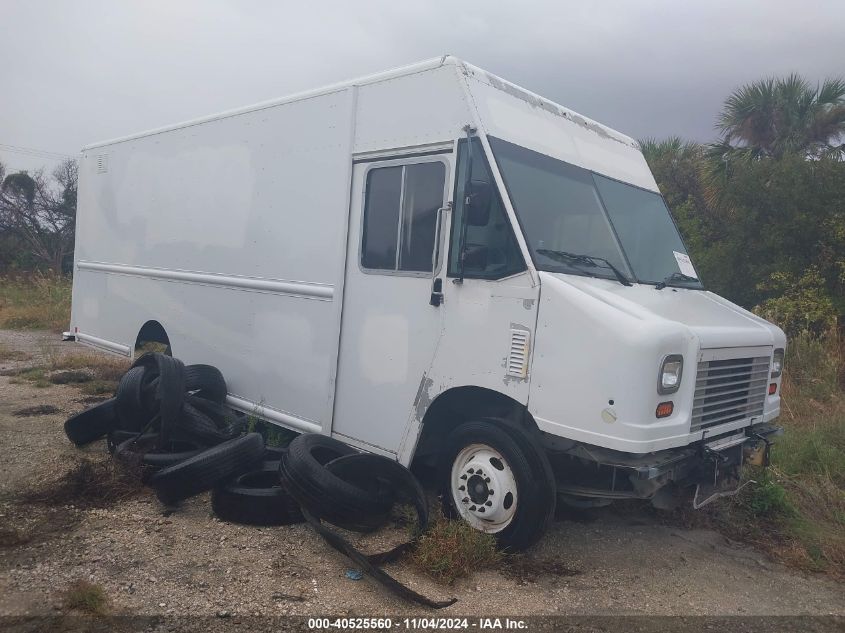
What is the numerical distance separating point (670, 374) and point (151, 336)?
591cm

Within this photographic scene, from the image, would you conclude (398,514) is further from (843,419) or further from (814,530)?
(843,419)

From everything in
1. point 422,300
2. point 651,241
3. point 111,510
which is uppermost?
point 651,241

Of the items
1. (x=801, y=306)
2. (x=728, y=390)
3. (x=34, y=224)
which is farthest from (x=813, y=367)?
(x=34, y=224)

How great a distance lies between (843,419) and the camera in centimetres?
722

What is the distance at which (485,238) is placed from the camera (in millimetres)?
4578

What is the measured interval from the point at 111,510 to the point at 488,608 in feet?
8.78

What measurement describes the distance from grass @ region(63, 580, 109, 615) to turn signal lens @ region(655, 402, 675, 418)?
3079 mm

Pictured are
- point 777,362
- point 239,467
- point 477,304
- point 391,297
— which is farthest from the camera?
point 777,362

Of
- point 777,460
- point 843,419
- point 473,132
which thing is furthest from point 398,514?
point 843,419

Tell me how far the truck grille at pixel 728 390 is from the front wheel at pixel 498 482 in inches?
39.2

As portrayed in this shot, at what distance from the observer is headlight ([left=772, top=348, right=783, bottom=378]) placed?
17.3ft

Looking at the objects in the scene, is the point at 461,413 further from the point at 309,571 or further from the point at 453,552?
the point at 309,571

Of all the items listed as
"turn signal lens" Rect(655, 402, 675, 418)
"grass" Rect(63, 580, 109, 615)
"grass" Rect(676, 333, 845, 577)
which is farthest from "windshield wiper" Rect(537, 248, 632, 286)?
"grass" Rect(63, 580, 109, 615)

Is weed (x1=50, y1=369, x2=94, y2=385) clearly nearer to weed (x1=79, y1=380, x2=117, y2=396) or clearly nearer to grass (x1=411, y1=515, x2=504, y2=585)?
weed (x1=79, y1=380, x2=117, y2=396)
